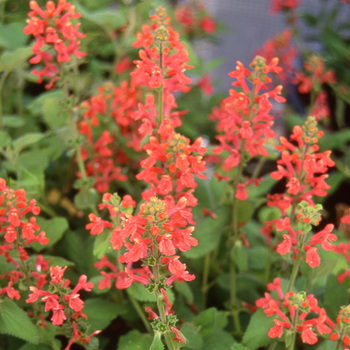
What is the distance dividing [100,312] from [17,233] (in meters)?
0.17

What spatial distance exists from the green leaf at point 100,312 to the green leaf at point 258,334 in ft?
0.57

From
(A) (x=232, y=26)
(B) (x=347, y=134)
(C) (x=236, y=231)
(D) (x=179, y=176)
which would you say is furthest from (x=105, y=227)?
(A) (x=232, y=26)

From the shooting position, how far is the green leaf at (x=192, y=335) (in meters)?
0.61

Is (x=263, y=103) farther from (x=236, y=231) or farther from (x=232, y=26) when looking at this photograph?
(x=232, y=26)

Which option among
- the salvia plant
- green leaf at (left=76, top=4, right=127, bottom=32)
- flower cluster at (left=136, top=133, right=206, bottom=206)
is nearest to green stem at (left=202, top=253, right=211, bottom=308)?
the salvia plant

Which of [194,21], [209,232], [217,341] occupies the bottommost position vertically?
Result: [217,341]

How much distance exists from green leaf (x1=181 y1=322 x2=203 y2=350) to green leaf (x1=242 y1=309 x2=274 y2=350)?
0.19 ft

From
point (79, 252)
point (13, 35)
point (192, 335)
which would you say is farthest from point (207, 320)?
point (13, 35)

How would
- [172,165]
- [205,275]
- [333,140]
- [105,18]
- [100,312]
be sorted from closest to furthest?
[172,165], [100,312], [205,275], [105,18], [333,140]

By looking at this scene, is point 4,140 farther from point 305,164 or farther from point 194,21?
point 194,21

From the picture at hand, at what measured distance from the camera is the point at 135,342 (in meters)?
0.63

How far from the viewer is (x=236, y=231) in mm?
718

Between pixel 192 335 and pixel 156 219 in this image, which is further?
pixel 192 335

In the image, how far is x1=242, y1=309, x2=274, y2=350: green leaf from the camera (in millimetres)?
591
